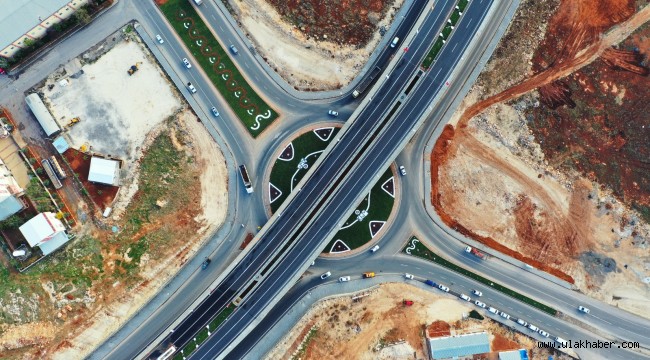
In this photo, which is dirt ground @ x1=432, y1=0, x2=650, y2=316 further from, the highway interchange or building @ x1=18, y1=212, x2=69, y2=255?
building @ x1=18, y1=212, x2=69, y2=255

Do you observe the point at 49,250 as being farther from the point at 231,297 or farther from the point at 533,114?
the point at 533,114

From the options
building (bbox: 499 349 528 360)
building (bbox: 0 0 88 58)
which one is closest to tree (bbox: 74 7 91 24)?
building (bbox: 0 0 88 58)

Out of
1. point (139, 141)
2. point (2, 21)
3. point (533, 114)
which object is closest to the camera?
point (2, 21)

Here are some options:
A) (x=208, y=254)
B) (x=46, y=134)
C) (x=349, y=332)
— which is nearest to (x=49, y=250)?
(x=46, y=134)

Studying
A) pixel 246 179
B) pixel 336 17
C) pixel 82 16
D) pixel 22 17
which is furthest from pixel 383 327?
pixel 22 17

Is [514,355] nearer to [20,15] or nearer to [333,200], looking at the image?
[333,200]
